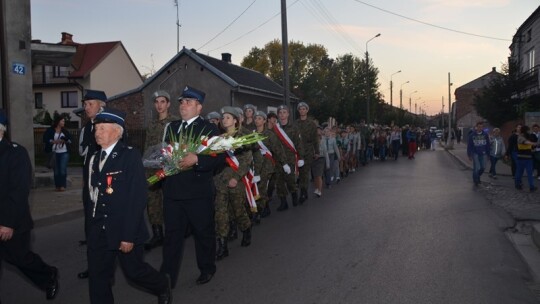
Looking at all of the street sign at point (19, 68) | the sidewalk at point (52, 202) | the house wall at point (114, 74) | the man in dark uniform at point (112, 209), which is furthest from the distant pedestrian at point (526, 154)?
the house wall at point (114, 74)

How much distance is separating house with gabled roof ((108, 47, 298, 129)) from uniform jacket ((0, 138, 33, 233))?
2169cm

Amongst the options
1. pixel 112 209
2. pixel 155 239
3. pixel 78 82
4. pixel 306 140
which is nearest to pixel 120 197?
pixel 112 209

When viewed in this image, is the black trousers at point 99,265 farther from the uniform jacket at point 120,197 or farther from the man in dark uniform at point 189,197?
the man in dark uniform at point 189,197

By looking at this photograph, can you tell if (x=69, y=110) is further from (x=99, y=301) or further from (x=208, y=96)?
(x=99, y=301)

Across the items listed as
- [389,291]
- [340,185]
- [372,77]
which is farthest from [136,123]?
[372,77]

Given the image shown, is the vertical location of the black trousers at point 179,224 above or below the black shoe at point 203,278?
above

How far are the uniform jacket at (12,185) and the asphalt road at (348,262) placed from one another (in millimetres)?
1113

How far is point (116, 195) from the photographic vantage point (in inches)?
160

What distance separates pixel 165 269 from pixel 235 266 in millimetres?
1288

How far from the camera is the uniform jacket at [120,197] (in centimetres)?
403

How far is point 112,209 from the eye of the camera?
4.05 m

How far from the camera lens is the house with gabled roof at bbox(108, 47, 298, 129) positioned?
26969mm

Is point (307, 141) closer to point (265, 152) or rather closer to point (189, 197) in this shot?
point (265, 152)

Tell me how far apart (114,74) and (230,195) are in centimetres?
4618
